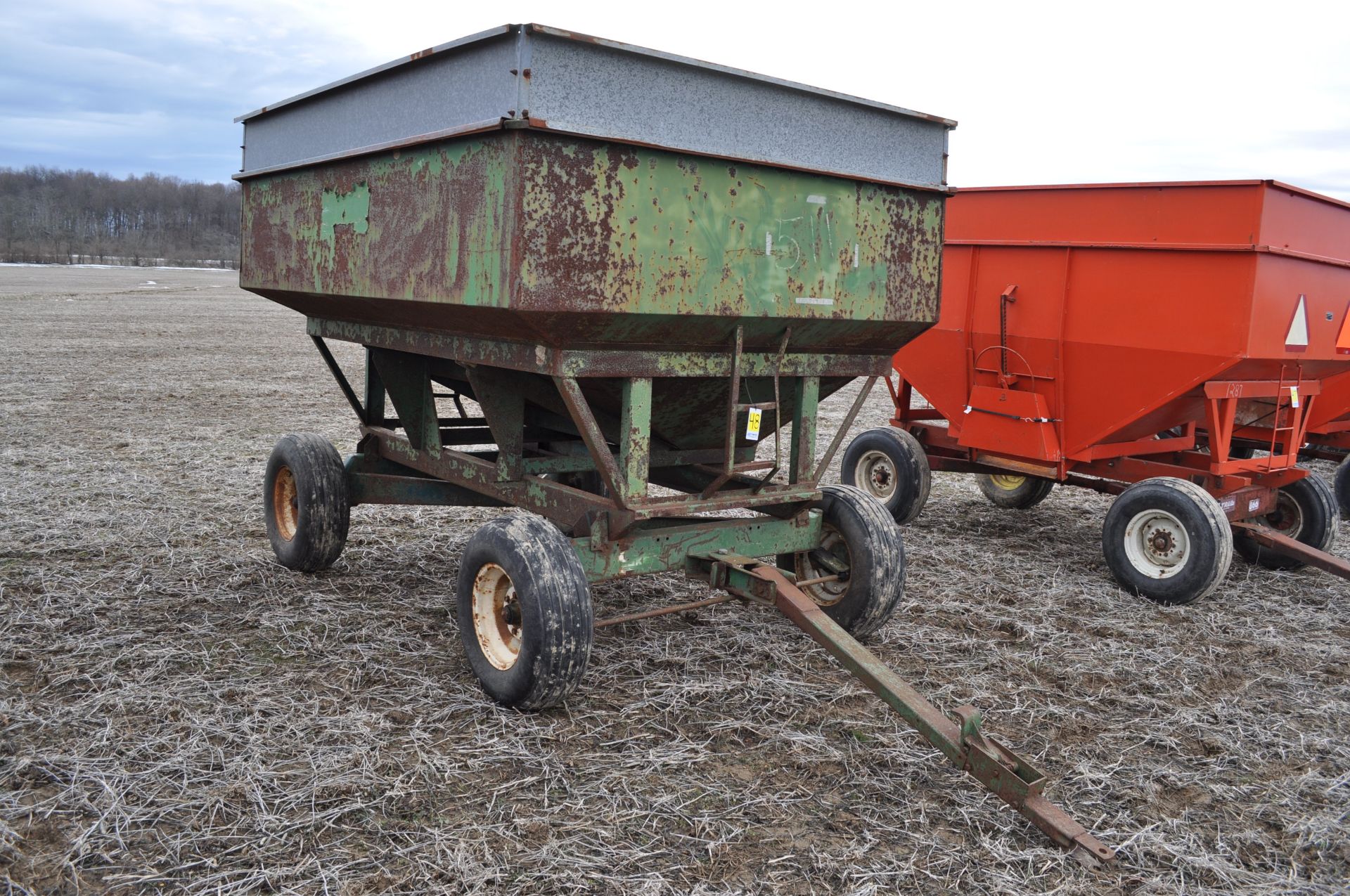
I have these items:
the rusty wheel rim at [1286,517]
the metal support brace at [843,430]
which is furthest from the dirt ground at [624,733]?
the metal support brace at [843,430]

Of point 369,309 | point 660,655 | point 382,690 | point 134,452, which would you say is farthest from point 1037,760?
point 134,452

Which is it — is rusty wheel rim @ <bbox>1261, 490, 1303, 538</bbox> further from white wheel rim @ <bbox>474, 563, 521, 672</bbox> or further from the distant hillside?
the distant hillside

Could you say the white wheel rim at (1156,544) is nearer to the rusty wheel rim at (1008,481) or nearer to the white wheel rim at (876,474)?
the white wheel rim at (876,474)

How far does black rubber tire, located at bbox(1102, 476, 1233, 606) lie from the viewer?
17.4ft

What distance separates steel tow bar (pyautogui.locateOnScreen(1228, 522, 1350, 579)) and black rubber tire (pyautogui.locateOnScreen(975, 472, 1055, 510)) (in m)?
1.57

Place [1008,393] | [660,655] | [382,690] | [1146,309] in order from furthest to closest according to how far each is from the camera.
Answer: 1. [1008,393]
2. [1146,309]
3. [660,655]
4. [382,690]

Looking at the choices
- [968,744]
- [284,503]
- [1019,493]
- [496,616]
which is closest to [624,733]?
[496,616]

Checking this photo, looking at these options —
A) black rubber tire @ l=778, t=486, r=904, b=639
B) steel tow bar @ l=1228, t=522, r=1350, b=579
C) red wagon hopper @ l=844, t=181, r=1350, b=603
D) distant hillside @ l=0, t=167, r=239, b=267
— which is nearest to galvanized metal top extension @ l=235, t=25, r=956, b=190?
black rubber tire @ l=778, t=486, r=904, b=639

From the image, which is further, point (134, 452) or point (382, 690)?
point (134, 452)

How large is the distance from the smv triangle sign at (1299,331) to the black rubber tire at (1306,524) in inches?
39.9

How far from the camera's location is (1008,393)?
6355 millimetres

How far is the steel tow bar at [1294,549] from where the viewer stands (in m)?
5.23

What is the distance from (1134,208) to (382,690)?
15.9ft

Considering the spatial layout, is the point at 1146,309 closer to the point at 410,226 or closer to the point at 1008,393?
the point at 1008,393
